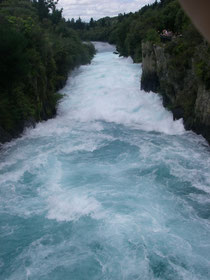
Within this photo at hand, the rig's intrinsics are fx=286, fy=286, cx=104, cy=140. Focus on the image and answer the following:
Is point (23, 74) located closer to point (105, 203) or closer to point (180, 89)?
point (105, 203)

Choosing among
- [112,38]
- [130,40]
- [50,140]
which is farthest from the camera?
[112,38]

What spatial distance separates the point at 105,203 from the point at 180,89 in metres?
9.89

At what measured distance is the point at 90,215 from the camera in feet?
27.5

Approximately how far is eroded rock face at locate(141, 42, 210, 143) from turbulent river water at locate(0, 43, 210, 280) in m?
0.76

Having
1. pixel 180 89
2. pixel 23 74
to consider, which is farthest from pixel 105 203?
pixel 180 89

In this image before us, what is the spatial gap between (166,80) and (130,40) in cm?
2064

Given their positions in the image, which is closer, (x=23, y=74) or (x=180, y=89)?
(x=23, y=74)

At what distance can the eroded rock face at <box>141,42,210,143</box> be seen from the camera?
1337 cm

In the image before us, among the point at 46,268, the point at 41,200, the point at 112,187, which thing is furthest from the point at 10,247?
the point at 112,187

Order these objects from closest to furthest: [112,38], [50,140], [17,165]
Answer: [17,165]
[50,140]
[112,38]

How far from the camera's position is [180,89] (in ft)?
53.8

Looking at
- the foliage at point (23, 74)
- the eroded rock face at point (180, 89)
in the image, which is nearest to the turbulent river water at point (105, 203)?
the eroded rock face at point (180, 89)

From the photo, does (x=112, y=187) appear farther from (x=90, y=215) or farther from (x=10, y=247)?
(x=10, y=247)

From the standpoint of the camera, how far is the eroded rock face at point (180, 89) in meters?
13.4
